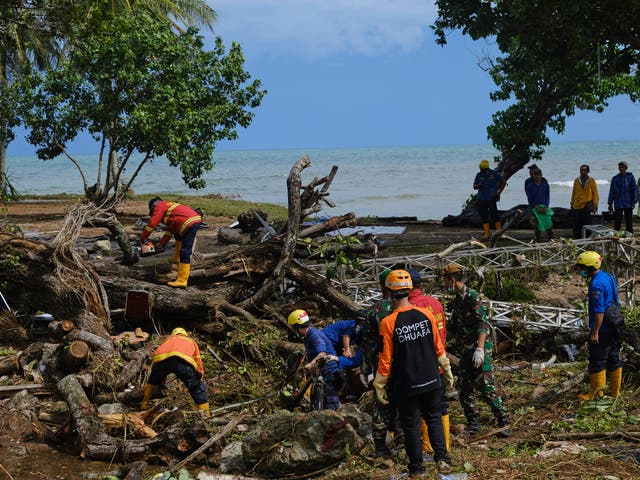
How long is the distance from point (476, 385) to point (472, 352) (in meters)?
0.33

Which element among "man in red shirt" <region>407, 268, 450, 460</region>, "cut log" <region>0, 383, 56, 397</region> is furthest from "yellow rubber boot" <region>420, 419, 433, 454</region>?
"cut log" <region>0, 383, 56, 397</region>

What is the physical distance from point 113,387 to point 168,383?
0.66 metres

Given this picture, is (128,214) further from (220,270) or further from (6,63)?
(220,270)

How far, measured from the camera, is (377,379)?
20.1ft

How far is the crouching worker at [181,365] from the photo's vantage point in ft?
26.7

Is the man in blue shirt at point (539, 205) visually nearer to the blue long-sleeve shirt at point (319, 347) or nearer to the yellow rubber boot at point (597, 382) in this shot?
the yellow rubber boot at point (597, 382)

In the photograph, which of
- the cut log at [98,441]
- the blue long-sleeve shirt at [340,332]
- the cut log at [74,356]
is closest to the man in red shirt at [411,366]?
the blue long-sleeve shirt at [340,332]

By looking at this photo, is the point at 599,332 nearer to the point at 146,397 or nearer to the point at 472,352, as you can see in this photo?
the point at 472,352

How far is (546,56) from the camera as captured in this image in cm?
1862

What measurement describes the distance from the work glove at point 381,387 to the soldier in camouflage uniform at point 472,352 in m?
1.52

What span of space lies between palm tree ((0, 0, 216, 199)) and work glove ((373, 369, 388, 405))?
1826cm

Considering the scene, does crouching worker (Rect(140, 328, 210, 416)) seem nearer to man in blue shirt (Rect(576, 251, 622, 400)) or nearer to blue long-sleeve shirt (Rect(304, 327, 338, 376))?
blue long-sleeve shirt (Rect(304, 327, 338, 376))

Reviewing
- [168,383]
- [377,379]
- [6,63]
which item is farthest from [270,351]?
[6,63]

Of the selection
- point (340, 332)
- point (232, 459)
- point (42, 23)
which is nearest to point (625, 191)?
point (340, 332)
